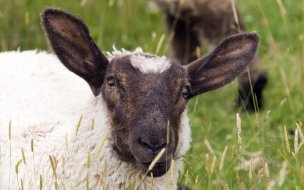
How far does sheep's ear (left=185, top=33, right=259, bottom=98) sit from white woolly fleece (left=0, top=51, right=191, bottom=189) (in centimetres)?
Result: 29

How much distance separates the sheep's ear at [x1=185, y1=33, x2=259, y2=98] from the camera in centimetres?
446

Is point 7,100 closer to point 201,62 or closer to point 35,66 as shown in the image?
point 35,66

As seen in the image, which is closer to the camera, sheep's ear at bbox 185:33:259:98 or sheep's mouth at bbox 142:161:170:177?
sheep's mouth at bbox 142:161:170:177

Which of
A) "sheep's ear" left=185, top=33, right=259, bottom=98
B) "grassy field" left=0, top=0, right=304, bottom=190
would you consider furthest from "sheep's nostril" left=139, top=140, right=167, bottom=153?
"grassy field" left=0, top=0, right=304, bottom=190

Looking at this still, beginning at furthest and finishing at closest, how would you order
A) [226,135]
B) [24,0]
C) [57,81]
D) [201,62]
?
[24,0]
[226,135]
[57,81]
[201,62]

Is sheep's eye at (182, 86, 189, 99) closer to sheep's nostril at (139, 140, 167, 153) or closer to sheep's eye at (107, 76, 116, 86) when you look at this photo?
sheep's eye at (107, 76, 116, 86)

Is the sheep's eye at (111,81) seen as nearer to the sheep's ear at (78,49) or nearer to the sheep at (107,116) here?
the sheep at (107,116)

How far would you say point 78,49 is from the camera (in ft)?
14.2

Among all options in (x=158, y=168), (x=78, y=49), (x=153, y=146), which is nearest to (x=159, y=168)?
(x=158, y=168)

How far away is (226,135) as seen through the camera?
262 inches

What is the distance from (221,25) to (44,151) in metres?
3.69

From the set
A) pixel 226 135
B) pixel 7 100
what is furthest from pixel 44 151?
pixel 226 135

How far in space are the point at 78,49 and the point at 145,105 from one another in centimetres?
73

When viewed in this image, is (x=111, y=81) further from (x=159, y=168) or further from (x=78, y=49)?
(x=159, y=168)
